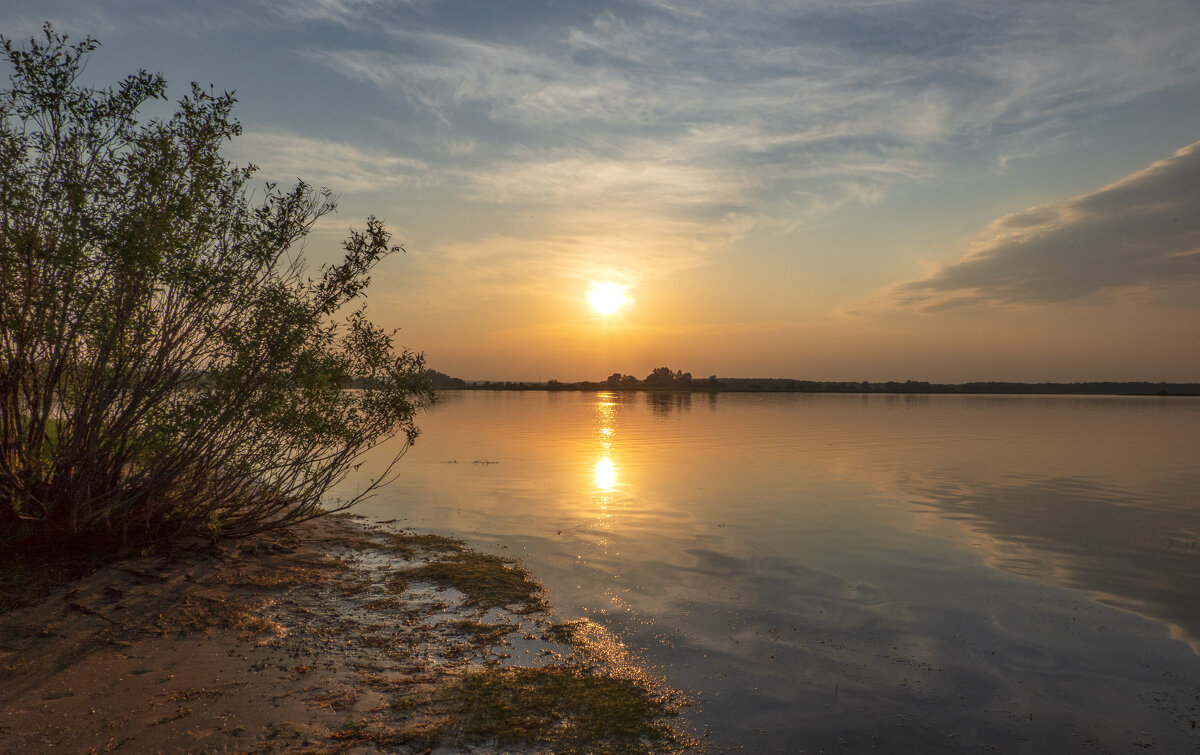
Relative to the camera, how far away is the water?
1096 centimetres

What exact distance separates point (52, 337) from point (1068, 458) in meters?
56.1

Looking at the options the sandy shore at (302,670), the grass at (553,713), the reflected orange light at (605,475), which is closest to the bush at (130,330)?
the sandy shore at (302,670)

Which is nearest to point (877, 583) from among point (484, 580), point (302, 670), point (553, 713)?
point (484, 580)

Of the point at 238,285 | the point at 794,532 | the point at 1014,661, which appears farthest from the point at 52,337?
the point at 794,532

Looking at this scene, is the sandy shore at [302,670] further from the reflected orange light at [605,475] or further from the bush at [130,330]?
the reflected orange light at [605,475]

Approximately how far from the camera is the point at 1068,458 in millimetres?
47938

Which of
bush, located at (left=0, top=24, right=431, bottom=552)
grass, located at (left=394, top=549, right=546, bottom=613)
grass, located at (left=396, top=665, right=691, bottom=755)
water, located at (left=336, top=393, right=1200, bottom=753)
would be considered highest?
bush, located at (left=0, top=24, right=431, bottom=552)

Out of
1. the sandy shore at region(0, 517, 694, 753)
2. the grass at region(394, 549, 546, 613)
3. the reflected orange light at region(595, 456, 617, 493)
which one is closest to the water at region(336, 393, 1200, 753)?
the reflected orange light at region(595, 456, 617, 493)

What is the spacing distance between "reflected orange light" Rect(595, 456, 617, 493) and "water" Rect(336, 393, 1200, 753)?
9.1 inches

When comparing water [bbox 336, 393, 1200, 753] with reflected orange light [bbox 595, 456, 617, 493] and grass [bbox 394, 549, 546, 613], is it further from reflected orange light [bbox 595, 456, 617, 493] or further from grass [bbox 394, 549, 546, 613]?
grass [bbox 394, 549, 546, 613]

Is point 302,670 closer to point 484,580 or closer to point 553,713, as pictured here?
point 553,713

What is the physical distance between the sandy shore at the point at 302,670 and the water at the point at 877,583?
59.0 inches

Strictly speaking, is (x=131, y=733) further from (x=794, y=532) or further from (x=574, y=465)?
(x=574, y=465)

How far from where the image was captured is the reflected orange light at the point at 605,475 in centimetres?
3491
